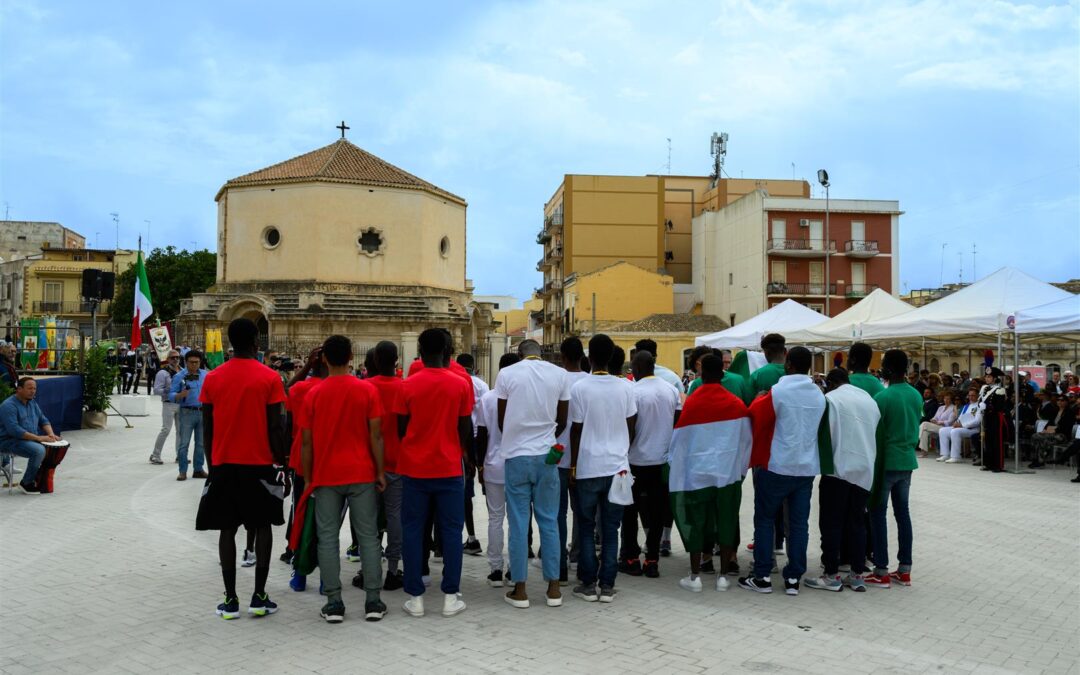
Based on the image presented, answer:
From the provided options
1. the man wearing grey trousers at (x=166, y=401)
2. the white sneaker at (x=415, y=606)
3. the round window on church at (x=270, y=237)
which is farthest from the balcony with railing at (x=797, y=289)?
the white sneaker at (x=415, y=606)

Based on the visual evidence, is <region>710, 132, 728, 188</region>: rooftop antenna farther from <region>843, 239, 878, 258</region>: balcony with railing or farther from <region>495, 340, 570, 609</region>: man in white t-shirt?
<region>495, 340, 570, 609</region>: man in white t-shirt

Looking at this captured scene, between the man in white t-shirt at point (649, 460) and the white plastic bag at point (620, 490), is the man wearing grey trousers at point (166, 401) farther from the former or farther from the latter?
the white plastic bag at point (620, 490)

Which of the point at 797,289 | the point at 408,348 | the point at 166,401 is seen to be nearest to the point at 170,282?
the point at 408,348

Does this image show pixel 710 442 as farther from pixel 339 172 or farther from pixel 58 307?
pixel 58 307

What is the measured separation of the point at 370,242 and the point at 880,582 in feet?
109

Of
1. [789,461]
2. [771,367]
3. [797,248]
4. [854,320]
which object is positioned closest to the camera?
[789,461]

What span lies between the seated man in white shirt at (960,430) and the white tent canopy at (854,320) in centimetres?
270

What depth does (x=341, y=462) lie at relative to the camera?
17.9 ft

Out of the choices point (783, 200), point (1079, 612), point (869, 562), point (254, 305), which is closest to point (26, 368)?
point (254, 305)

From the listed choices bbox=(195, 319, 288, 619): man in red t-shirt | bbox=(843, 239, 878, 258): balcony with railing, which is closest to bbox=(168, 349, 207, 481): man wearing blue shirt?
bbox=(195, 319, 288, 619): man in red t-shirt

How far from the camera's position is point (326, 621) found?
5.50 meters

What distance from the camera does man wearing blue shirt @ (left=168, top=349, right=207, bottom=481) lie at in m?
11.6

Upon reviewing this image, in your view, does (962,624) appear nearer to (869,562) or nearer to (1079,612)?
(1079,612)

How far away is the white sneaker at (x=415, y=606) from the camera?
5660 mm
